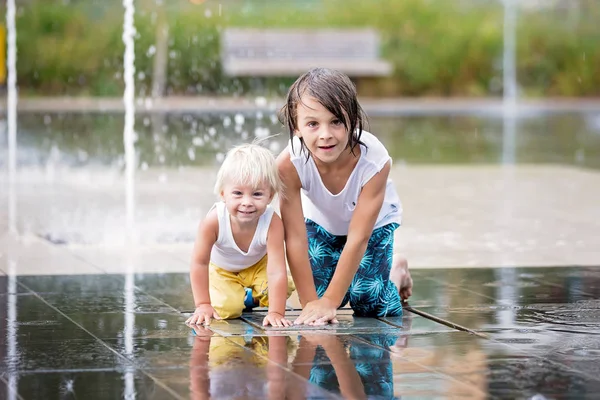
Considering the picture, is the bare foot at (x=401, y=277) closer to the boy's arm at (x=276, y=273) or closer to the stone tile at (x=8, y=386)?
the boy's arm at (x=276, y=273)

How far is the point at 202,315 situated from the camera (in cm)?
462

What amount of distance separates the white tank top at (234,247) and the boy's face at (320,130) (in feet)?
1.16

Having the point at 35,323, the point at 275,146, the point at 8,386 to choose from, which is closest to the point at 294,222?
the point at 35,323

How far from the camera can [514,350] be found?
4.11 meters

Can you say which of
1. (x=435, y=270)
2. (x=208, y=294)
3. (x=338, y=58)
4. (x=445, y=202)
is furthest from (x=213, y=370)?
(x=338, y=58)

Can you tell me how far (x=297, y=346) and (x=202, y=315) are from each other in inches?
22.6

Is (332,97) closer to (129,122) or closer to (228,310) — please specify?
(228,310)

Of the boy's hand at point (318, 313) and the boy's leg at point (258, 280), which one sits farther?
the boy's leg at point (258, 280)

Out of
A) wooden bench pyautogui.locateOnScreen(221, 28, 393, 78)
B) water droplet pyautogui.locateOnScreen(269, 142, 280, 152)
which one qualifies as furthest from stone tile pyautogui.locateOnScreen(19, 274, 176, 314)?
wooden bench pyautogui.locateOnScreen(221, 28, 393, 78)

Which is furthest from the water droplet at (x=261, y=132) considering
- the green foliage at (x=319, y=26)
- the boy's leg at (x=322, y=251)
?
the boy's leg at (x=322, y=251)

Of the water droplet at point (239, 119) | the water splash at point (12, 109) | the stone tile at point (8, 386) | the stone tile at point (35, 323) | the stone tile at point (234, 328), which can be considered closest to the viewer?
the stone tile at point (8, 386)

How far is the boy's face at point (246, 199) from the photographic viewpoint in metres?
4.55

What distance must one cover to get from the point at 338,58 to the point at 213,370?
69.7 ft

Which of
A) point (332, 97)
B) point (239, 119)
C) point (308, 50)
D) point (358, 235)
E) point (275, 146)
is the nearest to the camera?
point (332, 97)
